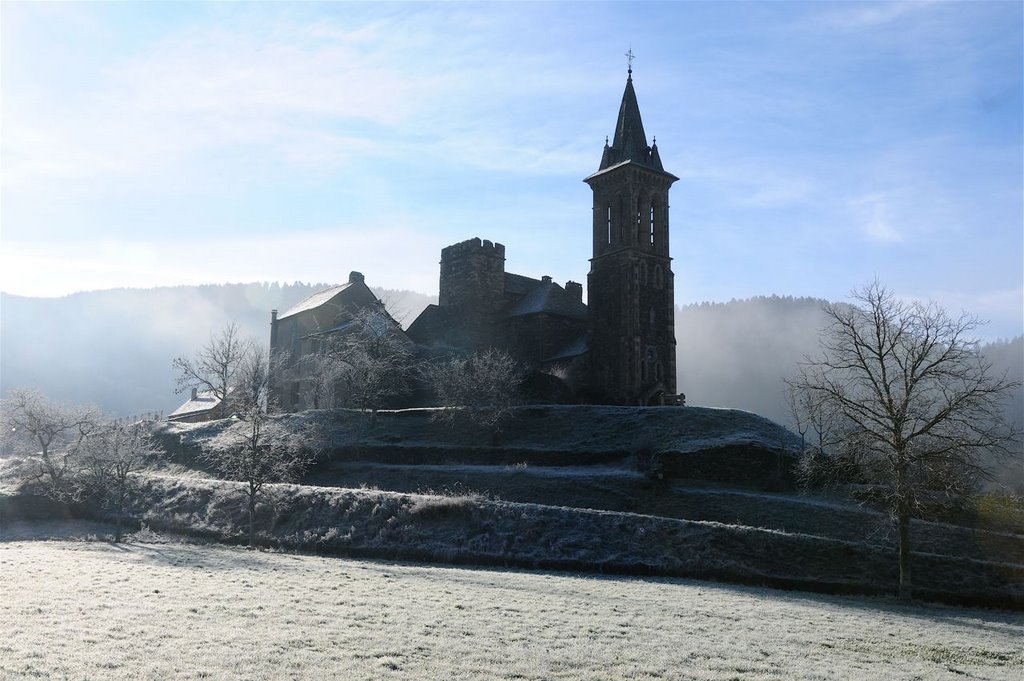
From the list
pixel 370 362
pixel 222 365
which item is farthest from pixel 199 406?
pixel 370 362

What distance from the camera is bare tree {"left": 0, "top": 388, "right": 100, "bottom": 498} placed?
40.3 m

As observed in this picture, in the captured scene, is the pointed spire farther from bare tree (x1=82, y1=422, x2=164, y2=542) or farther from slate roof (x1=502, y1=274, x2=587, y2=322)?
bare tree (x1=82, y1=422, x2=164, y2=542)

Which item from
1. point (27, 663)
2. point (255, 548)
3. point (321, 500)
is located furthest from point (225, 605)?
point (321, 500)

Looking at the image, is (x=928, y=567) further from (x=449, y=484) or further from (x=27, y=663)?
(x=27, y=663)

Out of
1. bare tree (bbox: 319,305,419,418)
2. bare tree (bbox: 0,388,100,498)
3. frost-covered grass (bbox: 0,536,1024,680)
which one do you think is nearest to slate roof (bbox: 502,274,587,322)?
bare tree (bbox: 319,305,419,418)

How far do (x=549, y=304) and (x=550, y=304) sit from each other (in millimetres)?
150

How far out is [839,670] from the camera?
42.4 ft

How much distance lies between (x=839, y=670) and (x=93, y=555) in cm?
2284

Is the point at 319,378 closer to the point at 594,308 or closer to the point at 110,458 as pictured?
the point at 594,308

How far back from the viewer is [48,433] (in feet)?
151

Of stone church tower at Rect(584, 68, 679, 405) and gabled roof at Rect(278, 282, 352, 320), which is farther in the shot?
gabled roof at Rect(278, 282, 352, 320)

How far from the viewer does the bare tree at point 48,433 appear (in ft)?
132

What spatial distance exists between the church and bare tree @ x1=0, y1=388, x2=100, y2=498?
17730 mm

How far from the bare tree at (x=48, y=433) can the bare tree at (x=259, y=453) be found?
23.0 ft
